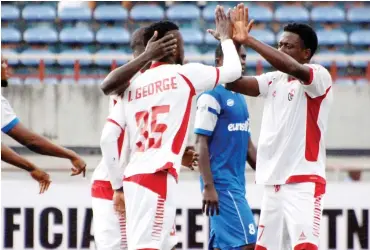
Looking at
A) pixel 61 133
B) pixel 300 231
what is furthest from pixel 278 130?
pixel 61 133

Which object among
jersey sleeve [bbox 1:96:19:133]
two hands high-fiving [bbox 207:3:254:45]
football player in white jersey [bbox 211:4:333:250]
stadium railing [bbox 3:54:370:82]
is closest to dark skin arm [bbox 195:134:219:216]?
football player in white jersey [bbox 211:4:333:250]

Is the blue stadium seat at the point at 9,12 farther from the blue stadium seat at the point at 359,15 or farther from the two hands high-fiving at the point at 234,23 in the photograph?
the two hands high-fiving at the point at 234,23

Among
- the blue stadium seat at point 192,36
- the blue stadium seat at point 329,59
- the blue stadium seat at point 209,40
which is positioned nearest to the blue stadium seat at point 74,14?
the blue stadium seat at point 192,36

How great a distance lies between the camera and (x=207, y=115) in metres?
6.64

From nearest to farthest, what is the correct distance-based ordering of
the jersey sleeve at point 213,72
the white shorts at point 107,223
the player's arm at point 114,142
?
the jersey sleeve at point 213,72 → the player's arm at point 114,142 → the white shorts at point 107,223

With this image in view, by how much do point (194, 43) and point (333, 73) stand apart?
2.53 metres

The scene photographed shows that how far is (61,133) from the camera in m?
13.6

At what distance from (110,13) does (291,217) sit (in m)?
10.8

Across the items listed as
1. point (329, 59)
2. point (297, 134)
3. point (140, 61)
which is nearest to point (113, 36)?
point (329, 59)

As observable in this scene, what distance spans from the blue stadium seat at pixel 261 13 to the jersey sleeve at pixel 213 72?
10677 millimetres

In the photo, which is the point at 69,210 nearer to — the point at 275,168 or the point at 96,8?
the point at 275,168

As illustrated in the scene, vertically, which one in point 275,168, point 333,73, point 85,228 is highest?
point 333,73

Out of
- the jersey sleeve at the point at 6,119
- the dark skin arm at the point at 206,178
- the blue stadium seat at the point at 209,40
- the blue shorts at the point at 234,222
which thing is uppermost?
the blue stadium seat at the point at 209,40

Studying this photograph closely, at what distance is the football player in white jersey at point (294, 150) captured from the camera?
5.91 metres
